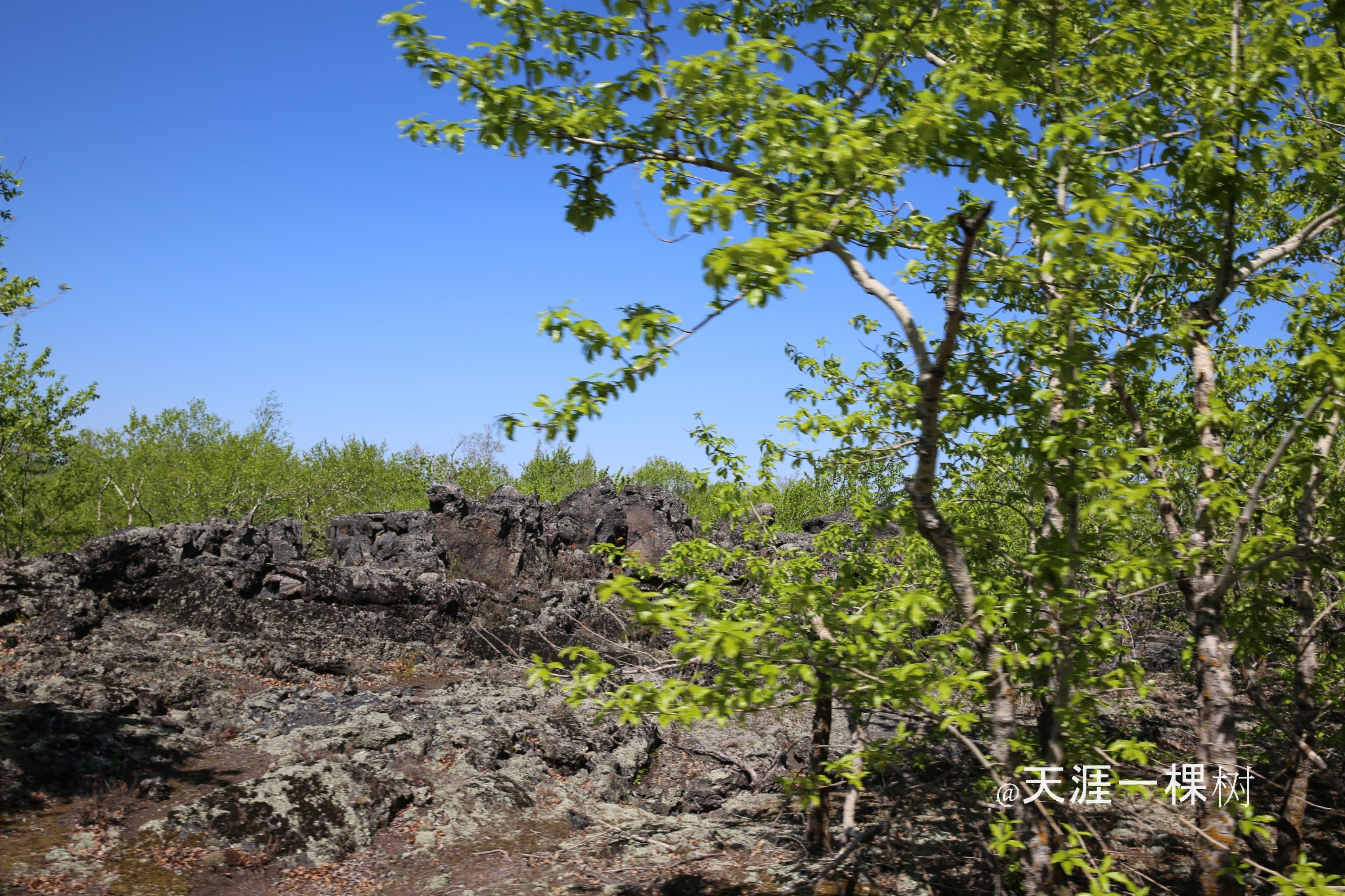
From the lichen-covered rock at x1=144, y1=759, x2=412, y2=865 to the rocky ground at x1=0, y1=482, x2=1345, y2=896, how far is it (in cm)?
3

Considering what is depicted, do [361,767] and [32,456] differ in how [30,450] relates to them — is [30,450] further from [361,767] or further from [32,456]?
[361,767]

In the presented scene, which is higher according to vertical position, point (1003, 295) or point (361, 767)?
point (1003, 295)

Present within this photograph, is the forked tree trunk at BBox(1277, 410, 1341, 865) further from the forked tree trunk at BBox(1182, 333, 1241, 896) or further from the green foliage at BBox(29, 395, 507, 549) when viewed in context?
the green foliage at BBox(29, 395, 507, 549)

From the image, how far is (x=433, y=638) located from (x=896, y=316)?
54.3 ft

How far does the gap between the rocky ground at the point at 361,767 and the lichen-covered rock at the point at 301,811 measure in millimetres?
27

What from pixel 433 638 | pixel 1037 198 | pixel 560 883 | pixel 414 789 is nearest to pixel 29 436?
pixel 433 638

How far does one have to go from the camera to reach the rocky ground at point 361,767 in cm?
767

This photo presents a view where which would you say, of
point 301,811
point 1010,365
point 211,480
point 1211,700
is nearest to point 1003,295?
point 1010,365

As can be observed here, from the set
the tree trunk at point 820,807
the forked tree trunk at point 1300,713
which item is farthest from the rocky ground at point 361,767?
the forked tree trunk at point 1300,713

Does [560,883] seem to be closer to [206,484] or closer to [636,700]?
[636,700]

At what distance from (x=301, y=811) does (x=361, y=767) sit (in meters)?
1.10

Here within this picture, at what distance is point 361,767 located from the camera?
9953mm

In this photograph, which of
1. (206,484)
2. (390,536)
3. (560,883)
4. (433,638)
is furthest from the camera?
(206,484)

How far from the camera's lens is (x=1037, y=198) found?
408 centimetres
